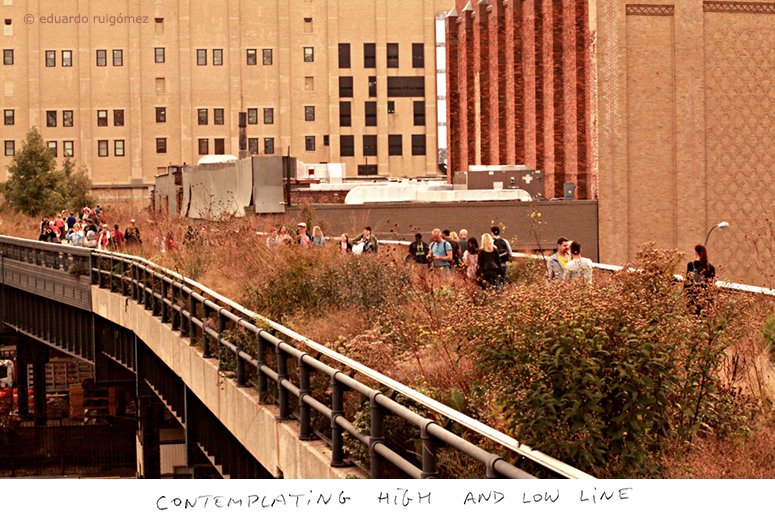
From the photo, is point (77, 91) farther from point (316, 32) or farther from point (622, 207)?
point (622, 207)

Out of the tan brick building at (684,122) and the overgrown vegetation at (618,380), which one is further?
the tan brick building at (684,122)

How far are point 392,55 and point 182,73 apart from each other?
18.1 m

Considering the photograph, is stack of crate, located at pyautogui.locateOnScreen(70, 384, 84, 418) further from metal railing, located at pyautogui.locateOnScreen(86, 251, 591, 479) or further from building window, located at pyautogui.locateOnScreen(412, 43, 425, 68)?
building window, located at pyautogui.locateOnScreen(412, 43, 425, 68)

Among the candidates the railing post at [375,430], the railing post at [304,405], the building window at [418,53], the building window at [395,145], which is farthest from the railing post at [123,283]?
the building window at [418,53]

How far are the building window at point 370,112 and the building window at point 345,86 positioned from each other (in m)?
1.72

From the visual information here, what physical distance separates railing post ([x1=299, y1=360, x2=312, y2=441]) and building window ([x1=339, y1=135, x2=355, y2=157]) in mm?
73705

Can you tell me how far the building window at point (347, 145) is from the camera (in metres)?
81.5

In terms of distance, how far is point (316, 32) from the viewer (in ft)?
263

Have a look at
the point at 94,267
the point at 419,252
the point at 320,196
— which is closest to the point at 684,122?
the point at 320,196

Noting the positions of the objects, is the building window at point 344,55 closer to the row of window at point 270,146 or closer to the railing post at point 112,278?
the row of window at point 270,146

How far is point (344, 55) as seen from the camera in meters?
81.0

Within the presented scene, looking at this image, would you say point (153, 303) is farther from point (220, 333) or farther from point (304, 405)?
point (304, 405)

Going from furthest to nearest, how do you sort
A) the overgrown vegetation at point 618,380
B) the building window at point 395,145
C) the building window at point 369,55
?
the building window at point 395,145
the building window at point 369,55
the overgrown vegetation at point 618,380

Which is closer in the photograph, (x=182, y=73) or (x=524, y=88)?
(x=524, y=88)
